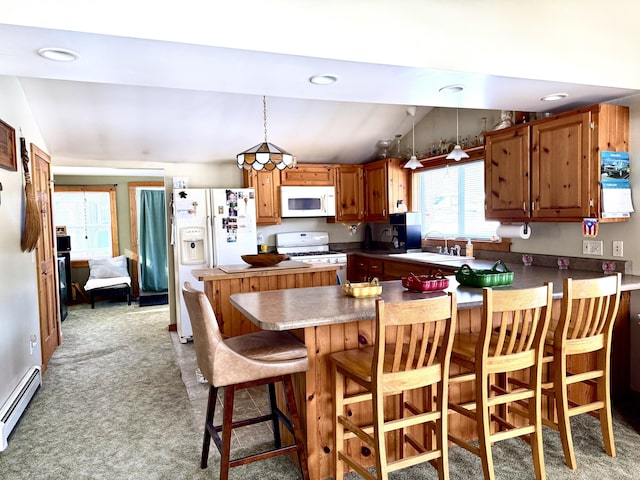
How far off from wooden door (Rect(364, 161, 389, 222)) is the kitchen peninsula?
3.06 meters

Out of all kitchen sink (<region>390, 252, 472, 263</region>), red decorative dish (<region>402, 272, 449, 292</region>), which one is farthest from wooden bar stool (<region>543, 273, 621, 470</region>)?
kitchen sink (<region>390, 252, 472, 263</region>)

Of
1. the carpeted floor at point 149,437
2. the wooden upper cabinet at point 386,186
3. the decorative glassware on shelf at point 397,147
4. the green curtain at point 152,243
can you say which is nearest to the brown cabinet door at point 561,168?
the carpeted floor at point 149,437

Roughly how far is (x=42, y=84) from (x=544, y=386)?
4423 mm

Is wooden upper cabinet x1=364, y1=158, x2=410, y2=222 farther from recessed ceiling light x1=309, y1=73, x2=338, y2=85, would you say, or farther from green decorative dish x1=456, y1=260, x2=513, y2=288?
recessed ceiling light x1=309, y1=73, x2=338, y2=85

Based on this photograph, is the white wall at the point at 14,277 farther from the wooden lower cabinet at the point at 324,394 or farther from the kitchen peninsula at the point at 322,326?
the wooden lower cabinet at the point at 324,394

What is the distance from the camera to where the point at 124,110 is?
4.43 metres

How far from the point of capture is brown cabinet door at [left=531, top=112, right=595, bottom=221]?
300cm

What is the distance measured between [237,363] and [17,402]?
6.63 ft

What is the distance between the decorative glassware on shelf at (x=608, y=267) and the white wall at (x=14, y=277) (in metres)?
4.12

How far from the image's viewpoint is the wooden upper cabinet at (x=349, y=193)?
19.8 ft

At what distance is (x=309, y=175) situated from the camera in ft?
19.2

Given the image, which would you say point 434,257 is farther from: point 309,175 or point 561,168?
point 309,175

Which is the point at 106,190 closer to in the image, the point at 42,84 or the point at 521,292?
the point at 42,84

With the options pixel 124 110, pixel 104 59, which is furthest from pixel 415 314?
pixel 124 110
